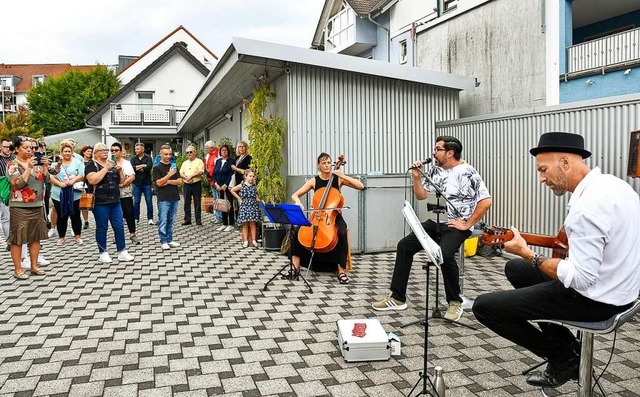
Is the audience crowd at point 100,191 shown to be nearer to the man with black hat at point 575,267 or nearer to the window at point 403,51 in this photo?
Answer: the man with black hat at point 575,267

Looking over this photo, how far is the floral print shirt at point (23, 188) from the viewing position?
19.9ft

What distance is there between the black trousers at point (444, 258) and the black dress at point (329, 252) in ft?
4.53

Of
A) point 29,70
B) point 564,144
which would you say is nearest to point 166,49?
point 29,70

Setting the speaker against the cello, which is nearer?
the speaker

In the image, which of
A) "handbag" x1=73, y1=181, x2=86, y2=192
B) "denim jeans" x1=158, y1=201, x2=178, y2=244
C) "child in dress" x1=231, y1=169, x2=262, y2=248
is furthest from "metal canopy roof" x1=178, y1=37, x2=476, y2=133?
"handbag" x1=73, y1=181, x2=86, y2=192

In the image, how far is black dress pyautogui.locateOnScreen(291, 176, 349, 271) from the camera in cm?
636

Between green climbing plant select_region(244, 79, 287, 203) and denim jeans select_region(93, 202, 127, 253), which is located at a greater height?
green climbing plant select_region(244, 79, 287, 203)

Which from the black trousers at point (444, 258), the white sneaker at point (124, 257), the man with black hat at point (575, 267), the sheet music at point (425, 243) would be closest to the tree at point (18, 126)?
the white sneaker at point (124, 257)

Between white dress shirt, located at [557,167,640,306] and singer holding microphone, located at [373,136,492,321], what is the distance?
209 cm

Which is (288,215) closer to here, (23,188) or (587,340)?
(23,188)

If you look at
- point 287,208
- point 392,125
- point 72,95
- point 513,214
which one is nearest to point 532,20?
point 392,125

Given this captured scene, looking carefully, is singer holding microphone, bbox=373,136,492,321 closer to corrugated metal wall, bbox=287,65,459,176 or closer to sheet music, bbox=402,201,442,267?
sheet music, bbox=402,201,442,267

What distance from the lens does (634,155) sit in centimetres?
555

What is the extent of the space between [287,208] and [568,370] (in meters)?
3.28
